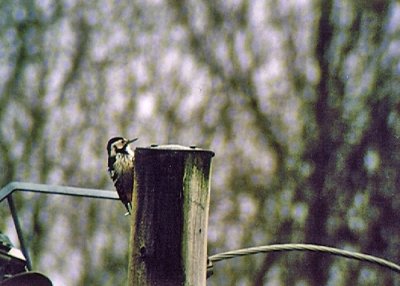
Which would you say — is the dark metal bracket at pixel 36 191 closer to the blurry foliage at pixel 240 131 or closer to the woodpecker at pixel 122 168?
the woodpecker at pixel 122 168

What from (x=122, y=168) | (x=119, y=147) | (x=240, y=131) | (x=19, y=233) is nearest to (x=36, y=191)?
(x=19, y=233)

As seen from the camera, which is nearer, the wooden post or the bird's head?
the wooden post

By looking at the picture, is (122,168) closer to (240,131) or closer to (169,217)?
(169,217)

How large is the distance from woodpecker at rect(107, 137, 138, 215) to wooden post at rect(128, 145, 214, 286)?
9 cm

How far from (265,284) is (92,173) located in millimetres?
1932

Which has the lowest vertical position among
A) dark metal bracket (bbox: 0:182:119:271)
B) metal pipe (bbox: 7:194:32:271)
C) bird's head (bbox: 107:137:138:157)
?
metal pipe (bbox: 7:194:32:271)

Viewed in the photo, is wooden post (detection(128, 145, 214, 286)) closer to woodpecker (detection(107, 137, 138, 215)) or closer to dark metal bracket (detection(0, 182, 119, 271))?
woodpecker (detection(107, 137, 138, 215))

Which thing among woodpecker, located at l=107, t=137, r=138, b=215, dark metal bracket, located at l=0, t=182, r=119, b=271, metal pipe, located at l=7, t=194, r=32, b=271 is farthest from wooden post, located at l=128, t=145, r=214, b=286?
metal pipe, located at l=7, t=194, r=32, b=271

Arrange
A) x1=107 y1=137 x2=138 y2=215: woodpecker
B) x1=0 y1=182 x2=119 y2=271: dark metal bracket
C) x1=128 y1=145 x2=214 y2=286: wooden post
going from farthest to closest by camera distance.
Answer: x1=0 y1=182 x2=119 y2=271: dark metal bracket
x1=107 y1=137 x2=138 y2=215: woodpecker
x1=128 y1=145 x2=214 y2=286: wooden post

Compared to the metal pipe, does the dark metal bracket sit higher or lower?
higher

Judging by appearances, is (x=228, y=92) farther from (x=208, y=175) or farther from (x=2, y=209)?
(x=208, y=175)

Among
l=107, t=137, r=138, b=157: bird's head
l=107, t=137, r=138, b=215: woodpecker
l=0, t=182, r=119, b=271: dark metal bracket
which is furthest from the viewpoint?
l=107, t=137, r=138, b=157: bird's head

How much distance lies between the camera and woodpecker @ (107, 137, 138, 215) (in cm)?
176

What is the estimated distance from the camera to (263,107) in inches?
301
